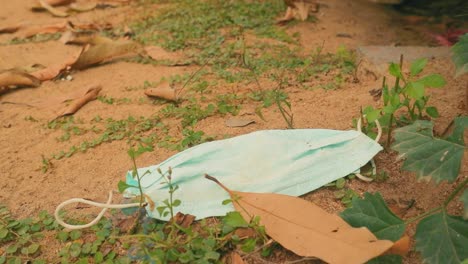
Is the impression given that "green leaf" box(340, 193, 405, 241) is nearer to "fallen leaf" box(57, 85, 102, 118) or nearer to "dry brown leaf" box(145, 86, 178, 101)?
"dry brown leaf" box(145, 86, 178, 101)

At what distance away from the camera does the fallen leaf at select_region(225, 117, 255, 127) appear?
1.93 m

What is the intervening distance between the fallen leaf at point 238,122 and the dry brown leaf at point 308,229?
0.48 metres

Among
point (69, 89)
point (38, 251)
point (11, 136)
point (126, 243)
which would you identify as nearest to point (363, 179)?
point (126, 243)

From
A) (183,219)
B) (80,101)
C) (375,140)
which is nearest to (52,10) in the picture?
(80,101)

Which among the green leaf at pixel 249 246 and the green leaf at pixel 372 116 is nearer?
the green leaf at pixel 249 246

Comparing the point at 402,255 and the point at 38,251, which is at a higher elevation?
the point at 402,255

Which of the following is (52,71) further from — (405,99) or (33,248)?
(405,99)

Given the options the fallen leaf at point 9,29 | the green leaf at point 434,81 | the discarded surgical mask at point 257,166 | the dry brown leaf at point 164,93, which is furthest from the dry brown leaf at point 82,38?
the green leaf at point 434,81

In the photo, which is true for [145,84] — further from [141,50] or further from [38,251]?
[38,251]

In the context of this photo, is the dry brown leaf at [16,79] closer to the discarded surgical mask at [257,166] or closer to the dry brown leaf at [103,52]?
the dry brown leaf at [103,52]

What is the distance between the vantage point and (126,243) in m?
1.40

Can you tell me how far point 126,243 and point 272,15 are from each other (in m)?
2.34

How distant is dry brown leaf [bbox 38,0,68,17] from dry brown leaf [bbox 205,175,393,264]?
2816mm

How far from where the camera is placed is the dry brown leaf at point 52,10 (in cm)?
372
